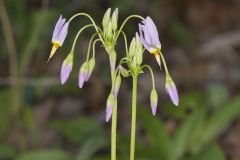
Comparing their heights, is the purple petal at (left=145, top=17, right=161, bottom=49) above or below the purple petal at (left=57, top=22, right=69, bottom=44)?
below

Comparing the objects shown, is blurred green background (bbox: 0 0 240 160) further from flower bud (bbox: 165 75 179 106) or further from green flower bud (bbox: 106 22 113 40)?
green flower bud (bbox: 106 22 113 40)

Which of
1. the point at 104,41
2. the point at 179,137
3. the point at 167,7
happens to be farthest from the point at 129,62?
the point at 167,7

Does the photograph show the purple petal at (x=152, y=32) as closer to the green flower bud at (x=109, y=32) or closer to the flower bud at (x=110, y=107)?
the green flower bud at (x=109, y=32)

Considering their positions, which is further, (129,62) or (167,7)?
(167,7)

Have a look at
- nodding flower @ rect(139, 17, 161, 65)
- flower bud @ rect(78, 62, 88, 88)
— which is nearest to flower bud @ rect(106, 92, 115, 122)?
flower bud @ rect(78, 62, 88, 88)

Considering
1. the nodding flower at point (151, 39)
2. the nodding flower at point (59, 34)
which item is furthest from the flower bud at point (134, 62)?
the nodding flower at point (59, 34)

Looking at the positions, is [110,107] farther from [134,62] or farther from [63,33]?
[63,33]

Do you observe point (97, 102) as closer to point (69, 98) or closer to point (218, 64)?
point (69, 98)

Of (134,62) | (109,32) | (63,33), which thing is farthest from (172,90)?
(63,33)
